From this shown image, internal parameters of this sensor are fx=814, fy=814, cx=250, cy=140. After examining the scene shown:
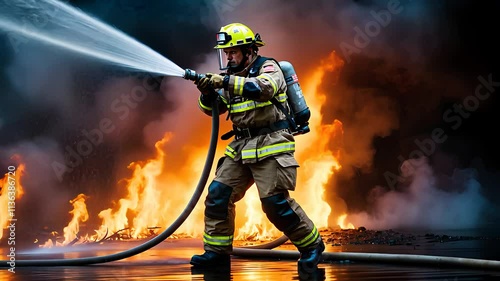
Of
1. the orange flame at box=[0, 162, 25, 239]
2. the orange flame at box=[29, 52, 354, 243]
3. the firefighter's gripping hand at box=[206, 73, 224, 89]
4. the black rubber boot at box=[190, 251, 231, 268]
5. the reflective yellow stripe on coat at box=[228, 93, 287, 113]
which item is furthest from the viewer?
the orange flame at box=[29, 52, 354, 243]

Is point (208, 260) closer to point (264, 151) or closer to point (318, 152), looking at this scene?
point (264, 151)

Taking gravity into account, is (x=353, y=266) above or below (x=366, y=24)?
below

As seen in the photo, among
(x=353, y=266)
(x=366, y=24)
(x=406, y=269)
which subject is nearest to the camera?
(x=406, y=269)

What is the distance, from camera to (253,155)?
5.41m

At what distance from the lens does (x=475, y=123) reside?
928cm

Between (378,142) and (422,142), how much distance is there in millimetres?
491

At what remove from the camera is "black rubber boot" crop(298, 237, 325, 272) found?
17.6 feet

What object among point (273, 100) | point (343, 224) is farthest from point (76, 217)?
point (273, 100)

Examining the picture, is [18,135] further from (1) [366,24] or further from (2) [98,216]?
(1) [366,24]

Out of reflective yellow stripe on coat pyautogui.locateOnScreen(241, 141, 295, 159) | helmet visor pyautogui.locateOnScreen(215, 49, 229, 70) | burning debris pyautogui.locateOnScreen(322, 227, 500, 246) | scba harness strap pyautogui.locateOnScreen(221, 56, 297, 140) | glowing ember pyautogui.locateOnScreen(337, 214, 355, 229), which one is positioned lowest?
burning debris pyautogui.locateOnScreen(322, 227, 500, 246)

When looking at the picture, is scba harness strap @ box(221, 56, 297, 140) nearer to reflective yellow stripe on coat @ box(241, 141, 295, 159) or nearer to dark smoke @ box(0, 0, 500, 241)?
reflective yellow stripe on coat @ box(241, 141, 295, 159)

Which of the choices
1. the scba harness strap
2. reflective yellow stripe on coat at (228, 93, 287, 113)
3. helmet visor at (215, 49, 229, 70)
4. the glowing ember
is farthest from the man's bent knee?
the glowing ember

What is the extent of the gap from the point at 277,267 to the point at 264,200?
0.55 metres

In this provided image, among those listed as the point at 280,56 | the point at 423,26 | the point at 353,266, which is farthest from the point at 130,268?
the point at 423,26
